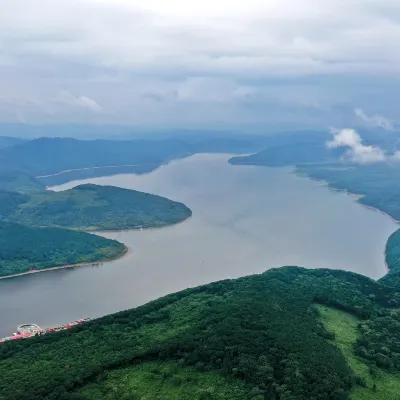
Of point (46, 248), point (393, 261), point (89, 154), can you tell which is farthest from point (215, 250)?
point (89, 154)

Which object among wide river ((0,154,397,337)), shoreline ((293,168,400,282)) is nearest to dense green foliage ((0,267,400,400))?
wide river ((0,154,397,337))

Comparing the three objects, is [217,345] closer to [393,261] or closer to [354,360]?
[354,360]

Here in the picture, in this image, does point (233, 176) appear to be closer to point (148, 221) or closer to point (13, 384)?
point (148, 221)

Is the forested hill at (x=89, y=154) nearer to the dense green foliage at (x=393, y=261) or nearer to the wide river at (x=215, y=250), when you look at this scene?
the wide river at (x=215, y=250)

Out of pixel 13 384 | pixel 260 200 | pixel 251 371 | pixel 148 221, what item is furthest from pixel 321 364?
pixel 260 200

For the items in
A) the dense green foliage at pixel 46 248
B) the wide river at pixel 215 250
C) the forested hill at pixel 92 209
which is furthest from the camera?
the forested hill at pixel 92 209

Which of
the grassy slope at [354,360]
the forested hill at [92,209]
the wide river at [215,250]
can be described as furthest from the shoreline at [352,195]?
the forested hill at [92,209]
